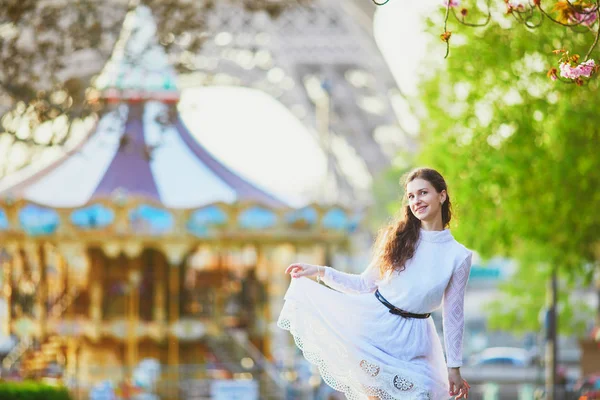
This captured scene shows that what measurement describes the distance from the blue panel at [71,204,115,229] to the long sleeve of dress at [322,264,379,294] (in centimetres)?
1723

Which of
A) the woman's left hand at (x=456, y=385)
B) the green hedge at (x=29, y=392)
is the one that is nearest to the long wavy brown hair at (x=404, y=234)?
the woman's left hand at (x=456, y=385)

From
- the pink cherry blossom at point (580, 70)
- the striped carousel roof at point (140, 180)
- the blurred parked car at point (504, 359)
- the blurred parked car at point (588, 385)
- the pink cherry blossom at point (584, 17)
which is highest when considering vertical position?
the striped carousel roof at point (140, 180)

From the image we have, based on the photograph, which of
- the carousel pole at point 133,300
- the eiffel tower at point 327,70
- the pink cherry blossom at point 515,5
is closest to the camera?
the pink cherry blossom at point 515,5

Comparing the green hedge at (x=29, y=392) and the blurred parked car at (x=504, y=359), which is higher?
the blurred parked car at (x=504, y=359)

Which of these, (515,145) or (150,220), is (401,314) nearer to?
(515,145)

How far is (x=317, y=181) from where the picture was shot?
55.8 m

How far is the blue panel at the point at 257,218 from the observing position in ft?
80.1

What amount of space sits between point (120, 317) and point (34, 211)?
8.91 ft

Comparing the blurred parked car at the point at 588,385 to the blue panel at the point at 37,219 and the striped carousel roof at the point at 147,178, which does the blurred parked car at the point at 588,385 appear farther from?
the blue panel at the point at 37,219

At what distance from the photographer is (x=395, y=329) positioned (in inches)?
246

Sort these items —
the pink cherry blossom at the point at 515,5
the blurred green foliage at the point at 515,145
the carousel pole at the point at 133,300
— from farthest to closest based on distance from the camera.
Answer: the carousel pole at the point at 133,300 < the blurred green foliage at the point at 515,145 < the pink cherry blossom at the point at 515,5

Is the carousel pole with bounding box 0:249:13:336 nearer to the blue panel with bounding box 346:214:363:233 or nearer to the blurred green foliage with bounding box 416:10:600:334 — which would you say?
the blue panel with bounding box 346:214:363:233

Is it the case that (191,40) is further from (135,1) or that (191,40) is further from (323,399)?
(323,399)

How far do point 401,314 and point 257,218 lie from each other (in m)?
18.4
